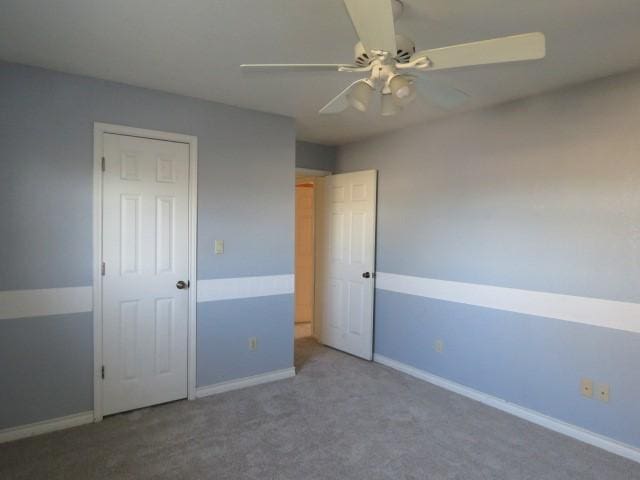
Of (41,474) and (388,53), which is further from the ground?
(388,53)

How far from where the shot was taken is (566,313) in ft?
8.58

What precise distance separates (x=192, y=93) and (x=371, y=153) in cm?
191

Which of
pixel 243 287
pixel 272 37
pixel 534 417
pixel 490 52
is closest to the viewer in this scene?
pixel 490 52

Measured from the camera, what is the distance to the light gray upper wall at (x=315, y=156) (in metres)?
4.31

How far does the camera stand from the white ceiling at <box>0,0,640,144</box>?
177 cm

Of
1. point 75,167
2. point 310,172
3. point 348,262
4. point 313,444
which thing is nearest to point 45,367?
point 75,167

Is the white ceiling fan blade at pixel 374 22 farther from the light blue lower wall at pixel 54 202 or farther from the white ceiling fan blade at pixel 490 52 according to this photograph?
the light blue lower wall at pixel 54 202

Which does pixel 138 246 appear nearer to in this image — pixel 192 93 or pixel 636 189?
pixel 192 93

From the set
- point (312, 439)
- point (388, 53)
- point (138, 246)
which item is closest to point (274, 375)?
point (312, 439)

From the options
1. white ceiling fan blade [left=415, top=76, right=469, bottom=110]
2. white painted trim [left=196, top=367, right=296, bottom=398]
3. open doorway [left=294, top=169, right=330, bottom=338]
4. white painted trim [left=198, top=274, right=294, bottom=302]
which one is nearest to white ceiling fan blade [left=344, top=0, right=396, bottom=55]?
white ceiling fan blade [left=415, top=76, right=469, bottom=110]

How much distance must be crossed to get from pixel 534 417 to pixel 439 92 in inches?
94.5

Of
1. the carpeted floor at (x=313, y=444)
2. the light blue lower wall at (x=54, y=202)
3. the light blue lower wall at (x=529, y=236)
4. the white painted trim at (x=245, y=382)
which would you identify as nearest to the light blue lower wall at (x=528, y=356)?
the light blue lower wall at (x=529, y=236)

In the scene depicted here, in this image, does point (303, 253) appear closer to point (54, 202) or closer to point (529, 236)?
point (529, 236)

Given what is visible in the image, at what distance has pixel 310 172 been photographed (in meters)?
4.44
